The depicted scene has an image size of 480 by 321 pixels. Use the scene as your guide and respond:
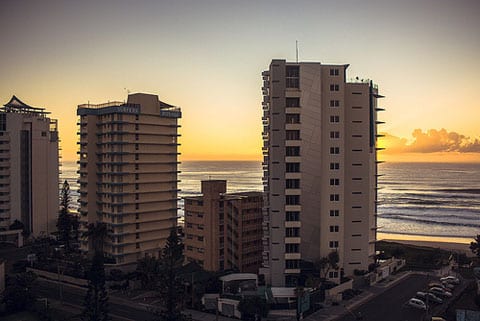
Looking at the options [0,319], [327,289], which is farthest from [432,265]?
[0,319]

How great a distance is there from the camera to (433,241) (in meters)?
77.1

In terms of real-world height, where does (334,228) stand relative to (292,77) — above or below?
below

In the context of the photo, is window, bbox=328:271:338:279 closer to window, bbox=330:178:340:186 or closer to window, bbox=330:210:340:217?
window, bbox=330:210:340:217

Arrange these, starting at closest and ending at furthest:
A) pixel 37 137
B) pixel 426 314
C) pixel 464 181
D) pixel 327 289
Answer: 1. pixel 426 314
2. pixel 327 289
3. pixel 37 137
4. pixel 464 181

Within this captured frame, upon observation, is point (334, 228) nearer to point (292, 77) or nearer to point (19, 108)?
point (292, 77)

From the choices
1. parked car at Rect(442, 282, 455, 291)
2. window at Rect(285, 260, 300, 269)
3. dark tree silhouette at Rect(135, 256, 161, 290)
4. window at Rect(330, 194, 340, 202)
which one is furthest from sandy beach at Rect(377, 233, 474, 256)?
dark tree silhouette at Rect(135, 256, 161, 290)

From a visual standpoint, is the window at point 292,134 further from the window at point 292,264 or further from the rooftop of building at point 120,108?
the rooftop of building at point 120,108

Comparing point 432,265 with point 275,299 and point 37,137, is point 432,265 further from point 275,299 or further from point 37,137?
point 37,137

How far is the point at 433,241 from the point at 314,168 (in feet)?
144

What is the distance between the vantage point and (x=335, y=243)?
4525 cm

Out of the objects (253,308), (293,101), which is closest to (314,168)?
(293,101)

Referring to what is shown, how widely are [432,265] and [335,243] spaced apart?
1621 cm

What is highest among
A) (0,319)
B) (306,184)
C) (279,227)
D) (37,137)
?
(37,137)

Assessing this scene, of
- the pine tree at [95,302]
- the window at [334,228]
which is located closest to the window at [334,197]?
the window at [334,228]
